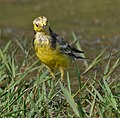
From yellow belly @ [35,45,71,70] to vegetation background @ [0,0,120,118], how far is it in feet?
0.35

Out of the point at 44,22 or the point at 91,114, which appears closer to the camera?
the point at 91,114

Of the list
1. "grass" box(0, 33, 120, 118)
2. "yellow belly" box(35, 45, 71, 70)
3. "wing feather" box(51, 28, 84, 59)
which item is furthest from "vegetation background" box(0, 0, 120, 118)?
"wing feather" box(51, 28, 84, 59)

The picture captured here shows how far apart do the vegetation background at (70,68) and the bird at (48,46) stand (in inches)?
4.8

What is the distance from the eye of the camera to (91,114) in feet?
13.4

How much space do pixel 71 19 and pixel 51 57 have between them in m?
5.89

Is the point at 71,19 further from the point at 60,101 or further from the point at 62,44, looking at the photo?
the point at 60,101

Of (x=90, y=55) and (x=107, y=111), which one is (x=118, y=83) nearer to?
(x=107, y=111)

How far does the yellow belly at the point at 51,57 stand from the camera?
15.1ft

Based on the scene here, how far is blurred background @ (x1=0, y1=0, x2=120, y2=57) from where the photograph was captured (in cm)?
908

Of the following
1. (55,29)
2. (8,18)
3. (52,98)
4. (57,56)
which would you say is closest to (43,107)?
(52,98)

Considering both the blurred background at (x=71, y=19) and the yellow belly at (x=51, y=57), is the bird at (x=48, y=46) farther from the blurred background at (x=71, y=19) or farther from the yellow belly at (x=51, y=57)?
the blurred background at (x=71, y=19)

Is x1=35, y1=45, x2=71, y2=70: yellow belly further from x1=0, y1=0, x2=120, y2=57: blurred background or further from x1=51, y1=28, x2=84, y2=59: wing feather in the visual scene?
x1=0, y1=0, x2=120, y2=57: blurred background

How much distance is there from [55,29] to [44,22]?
5.26 metres

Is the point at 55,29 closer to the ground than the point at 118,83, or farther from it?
closer to the ground
